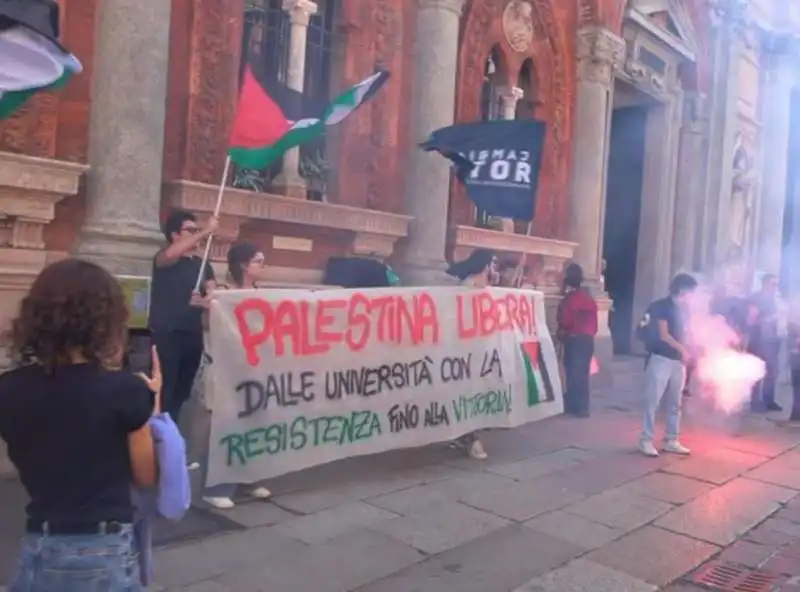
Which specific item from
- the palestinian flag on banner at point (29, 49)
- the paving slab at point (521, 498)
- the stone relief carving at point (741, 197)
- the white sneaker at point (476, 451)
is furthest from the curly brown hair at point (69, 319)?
the stone relief carving at point (741, 197)

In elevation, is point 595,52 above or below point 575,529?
above

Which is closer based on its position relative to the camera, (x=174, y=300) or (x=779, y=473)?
(x=174, y=300)

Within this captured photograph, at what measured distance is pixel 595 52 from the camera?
12758mm

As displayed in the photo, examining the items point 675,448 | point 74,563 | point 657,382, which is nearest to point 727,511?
point 657,382

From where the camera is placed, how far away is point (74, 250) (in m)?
6.77

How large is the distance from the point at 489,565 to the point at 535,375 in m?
3.24

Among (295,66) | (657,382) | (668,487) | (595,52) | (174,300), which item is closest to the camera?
(174,300)

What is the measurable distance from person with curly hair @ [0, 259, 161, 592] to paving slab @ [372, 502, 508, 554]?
117 inches

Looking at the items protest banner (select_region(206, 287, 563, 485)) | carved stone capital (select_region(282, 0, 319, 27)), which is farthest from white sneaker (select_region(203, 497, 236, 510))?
carved stone capital (select_region(282, 0, 319, 27))

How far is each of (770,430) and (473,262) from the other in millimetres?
5069

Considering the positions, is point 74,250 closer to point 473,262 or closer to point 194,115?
point 194,115

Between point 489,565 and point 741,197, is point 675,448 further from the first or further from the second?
point 741,197

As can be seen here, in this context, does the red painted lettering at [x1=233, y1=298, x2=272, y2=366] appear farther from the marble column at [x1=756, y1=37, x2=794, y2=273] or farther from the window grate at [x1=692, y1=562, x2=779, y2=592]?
the marble column at [x1=756, y1=37, x2=794, y2=273]

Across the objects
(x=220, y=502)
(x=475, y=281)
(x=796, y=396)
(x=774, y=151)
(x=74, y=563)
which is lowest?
(x=220, y=502)
